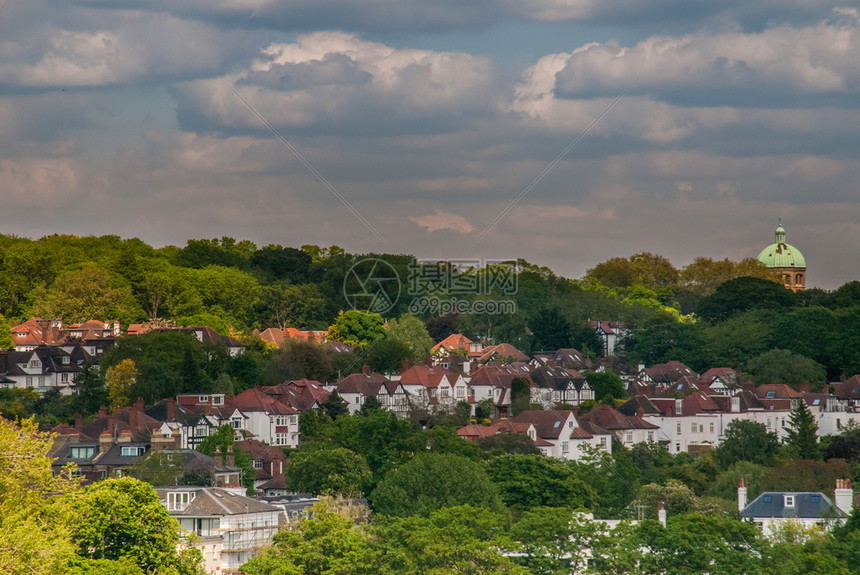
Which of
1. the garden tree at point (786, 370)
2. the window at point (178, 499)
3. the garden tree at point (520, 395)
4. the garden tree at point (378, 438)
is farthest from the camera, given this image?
the garden tree at point (786, 370)

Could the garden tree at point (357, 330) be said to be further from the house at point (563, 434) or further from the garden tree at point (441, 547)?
the garden tree at point (441, 547)

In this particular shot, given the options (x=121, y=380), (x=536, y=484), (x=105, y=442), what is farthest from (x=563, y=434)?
(x=105, y=442)

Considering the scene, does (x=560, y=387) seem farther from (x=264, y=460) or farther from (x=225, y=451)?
(x=225, y=451)

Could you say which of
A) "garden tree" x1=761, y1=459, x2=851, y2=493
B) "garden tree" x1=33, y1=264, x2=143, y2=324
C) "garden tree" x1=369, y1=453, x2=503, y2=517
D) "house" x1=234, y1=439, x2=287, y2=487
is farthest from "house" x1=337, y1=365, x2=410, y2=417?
"garden tree" x1=33, y1=264, x2=143, y2=324

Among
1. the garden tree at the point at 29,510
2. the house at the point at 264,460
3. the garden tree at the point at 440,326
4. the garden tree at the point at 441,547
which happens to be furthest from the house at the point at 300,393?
the garden tree at the point at 29,510

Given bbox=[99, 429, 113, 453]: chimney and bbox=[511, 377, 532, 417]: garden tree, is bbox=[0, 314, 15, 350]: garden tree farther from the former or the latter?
bbox=[511, 377, 532, 417]: garden tree

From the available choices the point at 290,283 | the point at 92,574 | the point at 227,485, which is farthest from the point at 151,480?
the point at 290,283
